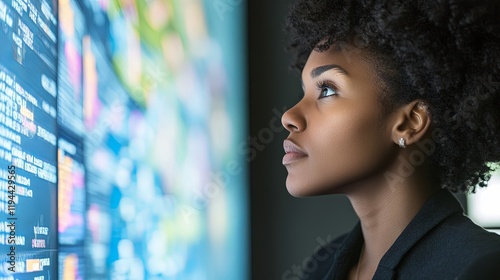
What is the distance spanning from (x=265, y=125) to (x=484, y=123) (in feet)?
4.49

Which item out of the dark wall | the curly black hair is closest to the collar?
the curly black hair

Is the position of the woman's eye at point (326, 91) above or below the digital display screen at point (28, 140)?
above

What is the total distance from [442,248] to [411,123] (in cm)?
29

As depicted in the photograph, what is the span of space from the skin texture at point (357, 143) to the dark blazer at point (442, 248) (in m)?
0.07

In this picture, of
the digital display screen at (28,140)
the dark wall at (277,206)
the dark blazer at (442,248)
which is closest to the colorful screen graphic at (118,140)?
the digital display screen at (28,140)

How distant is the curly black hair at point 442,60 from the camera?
1397 mm

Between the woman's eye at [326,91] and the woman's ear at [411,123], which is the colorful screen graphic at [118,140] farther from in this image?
the woman's ear at [411,123]

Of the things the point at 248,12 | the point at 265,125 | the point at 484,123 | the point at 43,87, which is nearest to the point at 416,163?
the point at 484,123

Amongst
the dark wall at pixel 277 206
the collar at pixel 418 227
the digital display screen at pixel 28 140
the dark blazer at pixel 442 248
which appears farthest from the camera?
the dark wall at pixel 277 206

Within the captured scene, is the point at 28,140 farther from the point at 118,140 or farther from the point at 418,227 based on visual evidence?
the point at 418,227

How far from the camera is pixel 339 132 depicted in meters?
1.43

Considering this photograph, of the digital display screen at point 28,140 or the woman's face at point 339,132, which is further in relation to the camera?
the woman's face at point 339,132

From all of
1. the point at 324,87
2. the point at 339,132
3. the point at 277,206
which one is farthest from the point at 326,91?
the point at 277,206

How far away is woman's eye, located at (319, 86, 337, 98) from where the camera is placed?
4.84 ft
